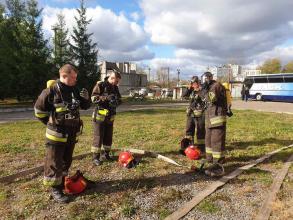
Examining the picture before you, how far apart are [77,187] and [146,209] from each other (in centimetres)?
128

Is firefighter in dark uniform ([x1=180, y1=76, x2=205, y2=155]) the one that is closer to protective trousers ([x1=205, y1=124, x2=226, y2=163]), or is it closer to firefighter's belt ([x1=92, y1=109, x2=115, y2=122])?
protective trousers ([x1=205, y1=124, x2=226, y2=163])

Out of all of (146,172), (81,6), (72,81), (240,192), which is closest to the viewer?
(72,81)

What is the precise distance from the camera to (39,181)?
6.24m

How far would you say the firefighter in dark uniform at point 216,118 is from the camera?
23.2 ft

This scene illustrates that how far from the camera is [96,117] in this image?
23.6 ft

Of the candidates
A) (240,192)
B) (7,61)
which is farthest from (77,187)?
(7,61)

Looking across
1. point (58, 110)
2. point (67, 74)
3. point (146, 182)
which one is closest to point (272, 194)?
point (146, 182)

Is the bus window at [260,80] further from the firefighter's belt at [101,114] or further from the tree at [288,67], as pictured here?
the tree at [288,67]

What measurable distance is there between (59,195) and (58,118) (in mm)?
1242

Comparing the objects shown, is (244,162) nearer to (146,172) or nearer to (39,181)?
(146,172)

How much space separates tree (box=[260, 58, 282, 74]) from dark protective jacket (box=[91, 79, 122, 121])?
83.6 m

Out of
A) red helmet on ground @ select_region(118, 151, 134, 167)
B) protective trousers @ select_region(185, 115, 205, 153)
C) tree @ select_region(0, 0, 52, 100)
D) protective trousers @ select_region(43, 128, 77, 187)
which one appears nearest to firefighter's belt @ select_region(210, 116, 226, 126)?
protective trousers @ select_region(185, 115, 205, 153)

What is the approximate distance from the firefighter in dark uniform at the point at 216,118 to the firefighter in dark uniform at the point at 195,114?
3.38 feet

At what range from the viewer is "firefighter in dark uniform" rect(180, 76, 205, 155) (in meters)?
8.44
